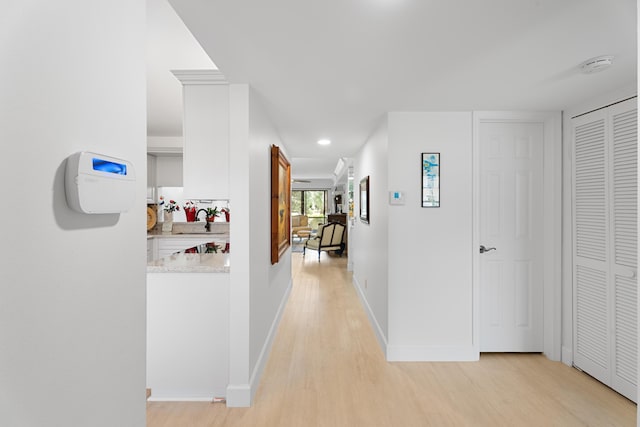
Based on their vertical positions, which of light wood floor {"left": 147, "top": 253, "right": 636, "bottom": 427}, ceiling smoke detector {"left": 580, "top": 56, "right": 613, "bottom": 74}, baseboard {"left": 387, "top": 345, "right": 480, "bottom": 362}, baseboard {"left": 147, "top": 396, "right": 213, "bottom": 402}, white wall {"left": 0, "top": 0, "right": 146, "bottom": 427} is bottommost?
light wood floor {"left": 147, "top": 253, "right": 636, "bottom": 427}

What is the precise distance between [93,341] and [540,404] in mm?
2797

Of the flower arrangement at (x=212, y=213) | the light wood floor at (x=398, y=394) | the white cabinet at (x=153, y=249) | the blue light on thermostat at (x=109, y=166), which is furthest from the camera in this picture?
the flower arrangement at (x=212, y=213)

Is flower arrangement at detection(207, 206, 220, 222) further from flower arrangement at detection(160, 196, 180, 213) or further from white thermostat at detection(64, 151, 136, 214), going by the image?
white thermostat at detection(64, 151, 136, 214)

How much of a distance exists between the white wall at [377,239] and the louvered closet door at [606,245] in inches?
64.7

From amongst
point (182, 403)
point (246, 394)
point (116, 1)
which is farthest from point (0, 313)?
point (182, 403)

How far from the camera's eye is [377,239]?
3.37m

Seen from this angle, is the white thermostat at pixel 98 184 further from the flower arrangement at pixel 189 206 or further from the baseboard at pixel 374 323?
the flower arrangement at pixel 189 206

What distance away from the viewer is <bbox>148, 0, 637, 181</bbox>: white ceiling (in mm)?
1382

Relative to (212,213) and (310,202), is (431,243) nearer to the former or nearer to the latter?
(212,213)

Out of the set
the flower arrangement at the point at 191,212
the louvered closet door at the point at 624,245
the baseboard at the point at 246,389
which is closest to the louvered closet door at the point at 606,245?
the louvered closet door at the point at 624,245

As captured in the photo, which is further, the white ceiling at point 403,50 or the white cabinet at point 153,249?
the white cabinet at point 153,249

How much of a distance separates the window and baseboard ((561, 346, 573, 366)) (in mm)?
10768

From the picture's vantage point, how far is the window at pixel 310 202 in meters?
13.4

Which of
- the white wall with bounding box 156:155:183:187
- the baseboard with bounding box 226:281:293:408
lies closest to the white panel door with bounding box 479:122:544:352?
the baseboard with bounding box 226:281:293:408
